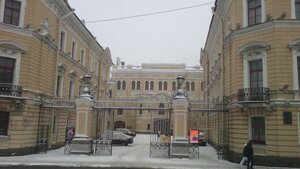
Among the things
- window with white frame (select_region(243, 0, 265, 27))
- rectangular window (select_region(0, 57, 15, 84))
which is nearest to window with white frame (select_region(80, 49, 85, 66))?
rectangular window (select_region(0, 57, 15, 84))

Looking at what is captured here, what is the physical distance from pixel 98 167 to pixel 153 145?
19.9ft

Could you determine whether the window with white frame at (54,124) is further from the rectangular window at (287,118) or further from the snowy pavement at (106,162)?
the rectangular window at (287,118)

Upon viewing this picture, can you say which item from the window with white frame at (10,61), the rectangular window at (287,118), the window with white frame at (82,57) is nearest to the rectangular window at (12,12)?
the window with white frame at (10,61)

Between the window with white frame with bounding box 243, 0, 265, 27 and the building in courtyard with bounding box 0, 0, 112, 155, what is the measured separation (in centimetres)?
1411

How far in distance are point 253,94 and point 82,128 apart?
39.7 ft

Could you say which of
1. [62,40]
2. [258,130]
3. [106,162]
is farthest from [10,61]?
[258,130]

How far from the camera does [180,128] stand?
2214 cm

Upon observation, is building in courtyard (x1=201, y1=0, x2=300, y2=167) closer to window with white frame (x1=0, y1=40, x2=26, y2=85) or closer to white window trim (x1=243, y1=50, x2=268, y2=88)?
white window trim (x1=243, y1=50, x2=268, y2=88)

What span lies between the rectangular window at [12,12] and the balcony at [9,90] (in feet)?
14.1

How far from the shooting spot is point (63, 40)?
28594 mm

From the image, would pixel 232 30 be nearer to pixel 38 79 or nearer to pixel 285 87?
pixel 285 87

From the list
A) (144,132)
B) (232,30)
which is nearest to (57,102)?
(232,30)

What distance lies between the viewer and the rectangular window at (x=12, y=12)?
21.4 meters

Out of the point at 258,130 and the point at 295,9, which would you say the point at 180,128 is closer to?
the point at 258,130
